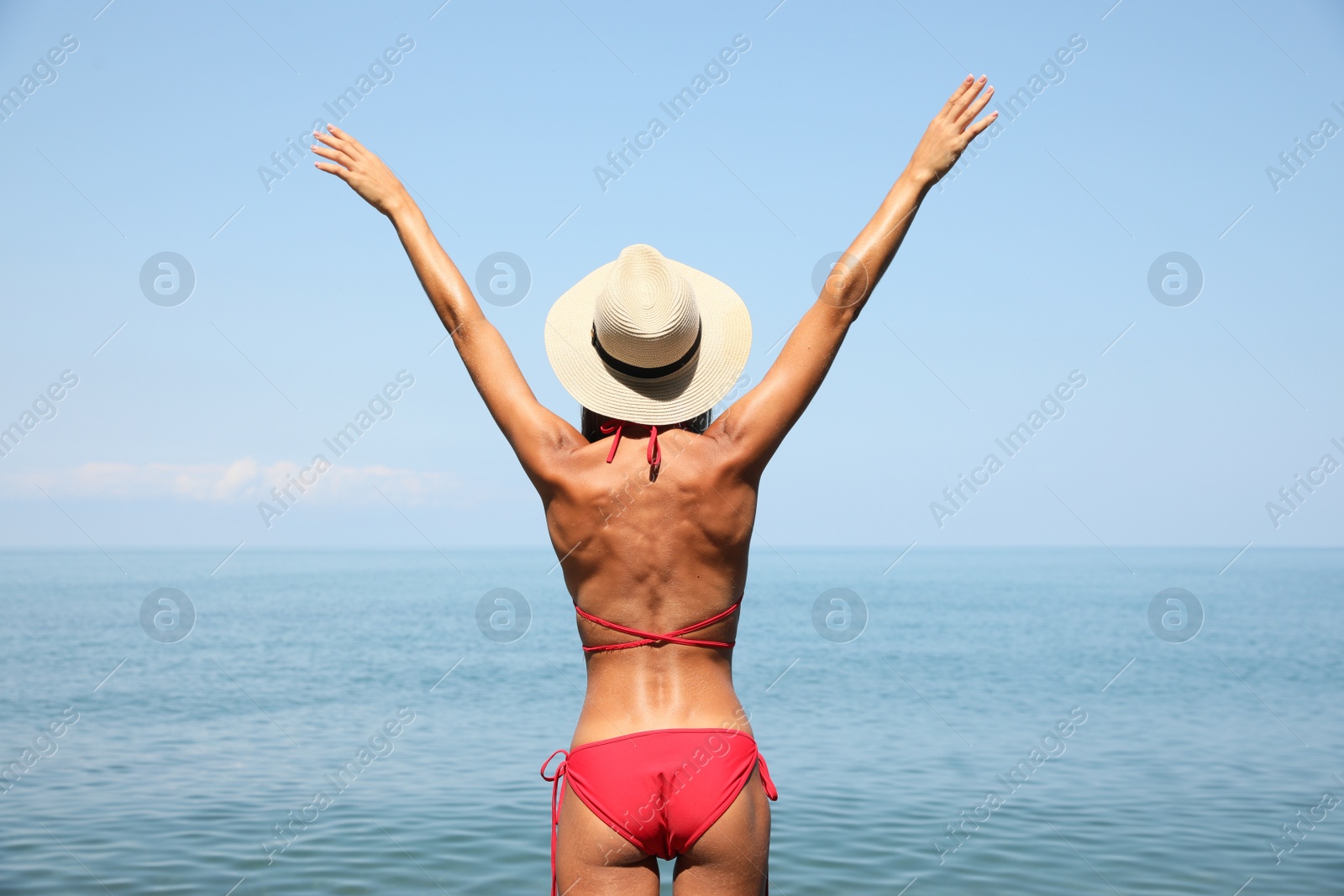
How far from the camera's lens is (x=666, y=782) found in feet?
7.34

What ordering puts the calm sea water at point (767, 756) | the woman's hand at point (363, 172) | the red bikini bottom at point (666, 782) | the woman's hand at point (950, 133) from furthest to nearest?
the calm sea water at point (767, 756) → the woman's hand at point (363, 172) → the woman's hand at point (950, 133) → the red bikini bottom at point (666, 782)

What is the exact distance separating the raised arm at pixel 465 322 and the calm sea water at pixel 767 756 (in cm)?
627

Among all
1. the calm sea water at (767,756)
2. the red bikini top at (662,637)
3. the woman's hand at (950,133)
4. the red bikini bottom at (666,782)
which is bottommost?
the red bikini bottom at (666,782)

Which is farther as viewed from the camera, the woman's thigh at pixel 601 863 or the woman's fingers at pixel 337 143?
the woman's fingers at pixel 337 143

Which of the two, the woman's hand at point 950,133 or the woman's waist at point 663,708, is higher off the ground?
the woman's hand at point 950,133

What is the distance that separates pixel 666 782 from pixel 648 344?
938 mm

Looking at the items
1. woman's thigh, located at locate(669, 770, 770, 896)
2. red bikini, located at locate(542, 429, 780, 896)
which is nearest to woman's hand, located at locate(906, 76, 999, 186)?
red bikini, located at locate(542, 429, 780, 896)

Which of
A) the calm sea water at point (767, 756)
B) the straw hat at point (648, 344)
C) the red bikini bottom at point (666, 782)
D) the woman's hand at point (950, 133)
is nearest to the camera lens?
the red bikini bottom at point (666, 782)

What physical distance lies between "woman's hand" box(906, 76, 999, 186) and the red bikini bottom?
1367 millimetres

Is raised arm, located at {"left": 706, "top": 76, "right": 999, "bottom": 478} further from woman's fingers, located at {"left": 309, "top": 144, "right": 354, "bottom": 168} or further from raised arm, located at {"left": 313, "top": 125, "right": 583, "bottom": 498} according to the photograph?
woman's fingers, located at {"left": 309, "top": 144, "right": 354, "bottom": 168}

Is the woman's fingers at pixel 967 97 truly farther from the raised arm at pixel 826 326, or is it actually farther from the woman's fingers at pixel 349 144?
the woman's fingers at pixel 349 144

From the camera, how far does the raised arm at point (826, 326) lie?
2.31 meters

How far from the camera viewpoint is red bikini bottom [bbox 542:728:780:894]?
2.24 meters

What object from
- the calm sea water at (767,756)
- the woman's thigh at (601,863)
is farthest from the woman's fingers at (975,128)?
the calm sea water at (767,756)
